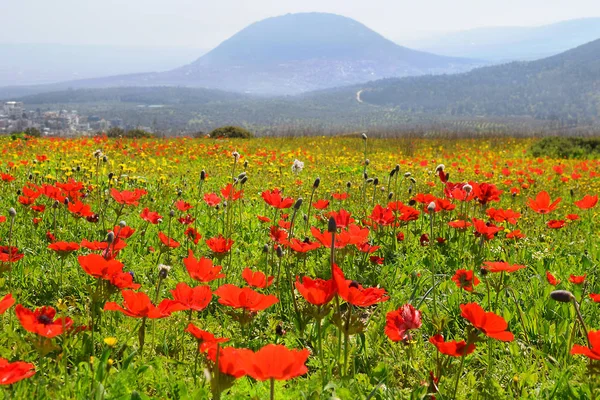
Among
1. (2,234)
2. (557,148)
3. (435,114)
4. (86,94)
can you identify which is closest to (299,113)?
(435,114)

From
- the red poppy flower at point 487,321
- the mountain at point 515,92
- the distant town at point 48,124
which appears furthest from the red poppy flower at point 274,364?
the mountain at point 515,92

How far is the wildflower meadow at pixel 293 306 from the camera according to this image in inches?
52.7

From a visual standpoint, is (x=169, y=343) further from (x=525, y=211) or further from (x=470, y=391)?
(x=525, y=211)

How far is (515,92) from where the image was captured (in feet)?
559

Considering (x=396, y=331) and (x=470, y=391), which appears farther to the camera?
(x=470, y=391)

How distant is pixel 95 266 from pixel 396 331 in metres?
0.92

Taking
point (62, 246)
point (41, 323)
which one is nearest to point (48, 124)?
point (62, 246)

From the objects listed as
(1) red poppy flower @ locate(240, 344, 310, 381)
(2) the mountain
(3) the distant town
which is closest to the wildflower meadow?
(1) red poppy flower @ locate(240, 344, 310, 381)

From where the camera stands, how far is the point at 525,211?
4.91 meters

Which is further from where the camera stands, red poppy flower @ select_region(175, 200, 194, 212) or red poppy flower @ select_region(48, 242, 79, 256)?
red poppy flower @ select_region(175, 200, 194, 212)

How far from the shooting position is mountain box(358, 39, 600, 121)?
14838 centimetres

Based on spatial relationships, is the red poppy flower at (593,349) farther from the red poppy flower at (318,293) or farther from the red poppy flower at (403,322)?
the red poppy flower at (318,293)

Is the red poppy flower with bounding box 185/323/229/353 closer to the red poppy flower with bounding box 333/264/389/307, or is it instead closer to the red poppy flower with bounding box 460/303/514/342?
the red poppy flower with bounding box 333/264/389/307

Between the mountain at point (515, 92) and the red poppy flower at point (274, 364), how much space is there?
147m
